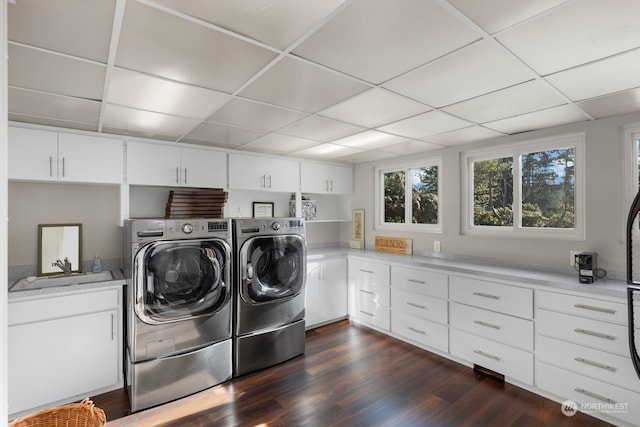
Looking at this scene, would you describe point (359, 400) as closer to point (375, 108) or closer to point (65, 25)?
point (375, 108)

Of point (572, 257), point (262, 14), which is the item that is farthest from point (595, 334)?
point (262, 14)

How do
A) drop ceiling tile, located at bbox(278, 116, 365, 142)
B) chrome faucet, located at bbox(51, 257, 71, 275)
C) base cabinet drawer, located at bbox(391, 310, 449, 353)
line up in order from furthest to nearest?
base cabinet drawer, located at bbox(391, 310, 449, 353) < chrome faucet, located at bbox(51, 257, 71, 275) < drop ceiling tile, located at bbox(278, 116, 365, 142)

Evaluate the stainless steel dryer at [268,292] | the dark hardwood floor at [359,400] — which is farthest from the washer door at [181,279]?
the dark hardwood floor at [359,400]

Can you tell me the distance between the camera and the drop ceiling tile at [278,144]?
3133 mm

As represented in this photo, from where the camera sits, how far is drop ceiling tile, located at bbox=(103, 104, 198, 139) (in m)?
2.30

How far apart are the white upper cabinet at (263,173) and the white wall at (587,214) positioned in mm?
1667

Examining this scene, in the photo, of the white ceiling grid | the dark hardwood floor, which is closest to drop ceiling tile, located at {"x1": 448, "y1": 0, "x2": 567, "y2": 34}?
the white ceiling grid

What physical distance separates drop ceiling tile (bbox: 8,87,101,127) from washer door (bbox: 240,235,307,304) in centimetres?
153

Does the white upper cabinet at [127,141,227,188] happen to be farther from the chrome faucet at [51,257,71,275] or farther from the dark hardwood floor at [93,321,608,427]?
the dark hardwood floor at [93,321,608,427]

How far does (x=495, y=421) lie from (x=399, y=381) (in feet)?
2.47

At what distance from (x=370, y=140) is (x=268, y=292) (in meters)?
1.80

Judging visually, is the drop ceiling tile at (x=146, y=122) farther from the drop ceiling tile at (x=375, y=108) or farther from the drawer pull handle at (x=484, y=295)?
the drawer pull handle at (x=484, y=295)

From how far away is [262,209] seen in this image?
4.11 metres

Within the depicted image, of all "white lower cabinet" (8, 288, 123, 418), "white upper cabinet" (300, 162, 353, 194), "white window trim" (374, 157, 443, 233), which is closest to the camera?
"white lower cabinet" (8, 288, 123, 418)
